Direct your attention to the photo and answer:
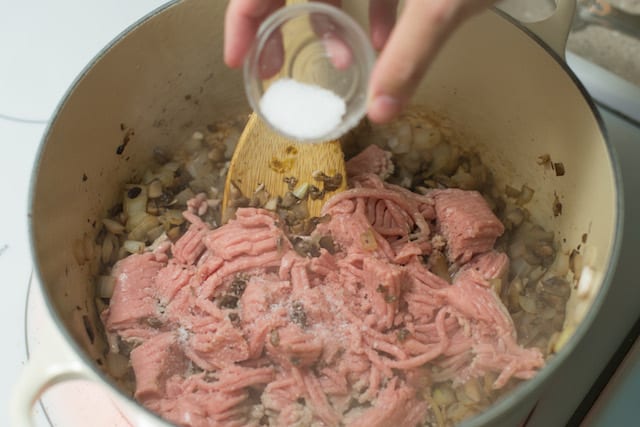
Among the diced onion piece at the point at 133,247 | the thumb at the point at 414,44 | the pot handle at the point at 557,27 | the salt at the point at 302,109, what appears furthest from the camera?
the diced onion piece at the point at 133,247

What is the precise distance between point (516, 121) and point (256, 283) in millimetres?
773

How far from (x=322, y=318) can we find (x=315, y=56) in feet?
1.94

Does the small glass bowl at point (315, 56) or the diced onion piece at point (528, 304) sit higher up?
the small glass bowl at point (315, 56)

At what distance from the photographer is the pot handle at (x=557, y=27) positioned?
1.41 m

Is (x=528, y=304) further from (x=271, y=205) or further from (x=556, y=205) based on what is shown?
(x=271, y=205)

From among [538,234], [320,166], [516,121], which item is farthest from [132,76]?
[538,234]

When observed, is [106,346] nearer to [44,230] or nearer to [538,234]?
[44,230]

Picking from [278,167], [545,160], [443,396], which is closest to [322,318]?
[443,396]

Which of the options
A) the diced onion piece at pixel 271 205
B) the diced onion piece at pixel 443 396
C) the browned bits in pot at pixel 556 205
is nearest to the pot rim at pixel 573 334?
the diced onion piece at pixel 443 396

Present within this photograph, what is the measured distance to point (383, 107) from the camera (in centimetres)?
101

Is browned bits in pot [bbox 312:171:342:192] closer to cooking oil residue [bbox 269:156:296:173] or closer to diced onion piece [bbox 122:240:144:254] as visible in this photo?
cooking oil residue [bbox 269:156:296:173]

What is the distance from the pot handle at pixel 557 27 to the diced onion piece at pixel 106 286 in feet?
3.75

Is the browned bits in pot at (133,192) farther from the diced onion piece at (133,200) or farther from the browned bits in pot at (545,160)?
the browned bits in pot at (545,160)

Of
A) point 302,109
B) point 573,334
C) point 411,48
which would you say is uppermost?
point 411,48
